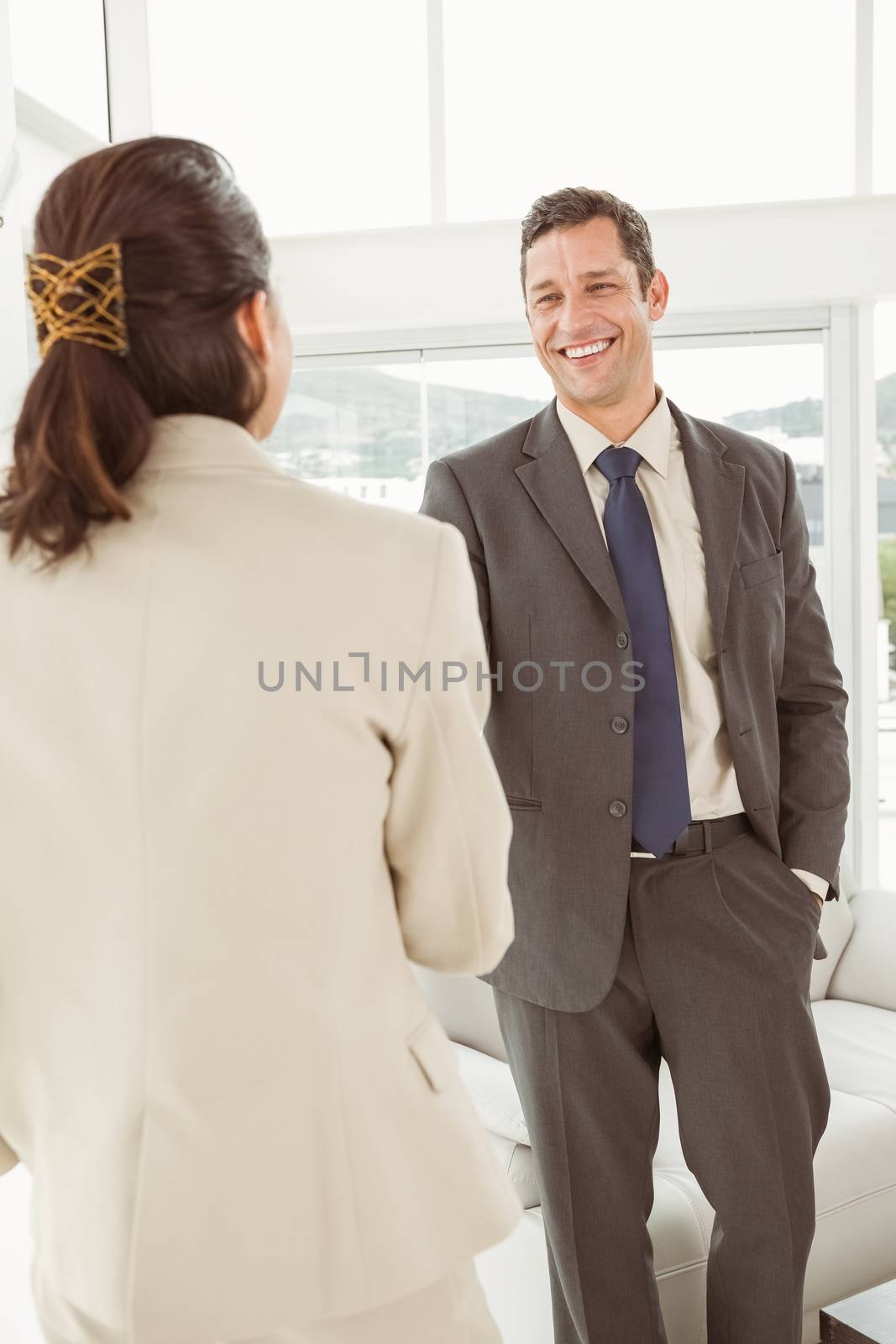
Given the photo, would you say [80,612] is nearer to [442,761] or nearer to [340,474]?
[442,761]

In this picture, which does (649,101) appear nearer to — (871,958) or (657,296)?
(657,296)

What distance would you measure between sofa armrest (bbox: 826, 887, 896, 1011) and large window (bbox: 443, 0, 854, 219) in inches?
81.4

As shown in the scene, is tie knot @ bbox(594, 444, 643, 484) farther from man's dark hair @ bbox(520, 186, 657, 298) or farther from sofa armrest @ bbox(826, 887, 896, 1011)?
sofa armrest @ bbox(826, 887, 896, 1011)

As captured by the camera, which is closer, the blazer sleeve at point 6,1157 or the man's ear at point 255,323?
the man's ear at point 255,323

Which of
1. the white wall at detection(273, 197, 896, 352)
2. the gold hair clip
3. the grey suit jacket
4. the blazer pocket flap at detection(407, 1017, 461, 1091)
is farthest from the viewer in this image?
the white wall at detection(273, 197, 896, 352)

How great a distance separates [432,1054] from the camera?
0.98 meters

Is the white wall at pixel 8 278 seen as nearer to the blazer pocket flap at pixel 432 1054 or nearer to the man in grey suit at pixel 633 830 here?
the man in grey suit at pixel 633 830

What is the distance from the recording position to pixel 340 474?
393 cm

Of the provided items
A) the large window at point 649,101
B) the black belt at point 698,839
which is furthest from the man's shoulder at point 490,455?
the large window at point 649,101

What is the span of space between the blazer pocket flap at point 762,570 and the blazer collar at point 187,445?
1013 mm

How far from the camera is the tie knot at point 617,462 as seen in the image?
1722mm

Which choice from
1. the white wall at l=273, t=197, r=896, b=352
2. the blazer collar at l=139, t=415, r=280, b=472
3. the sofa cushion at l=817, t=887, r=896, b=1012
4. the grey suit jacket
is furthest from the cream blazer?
the white wall at l=273, t=197, r=896, b=352

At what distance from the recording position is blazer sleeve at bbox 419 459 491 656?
174 cm

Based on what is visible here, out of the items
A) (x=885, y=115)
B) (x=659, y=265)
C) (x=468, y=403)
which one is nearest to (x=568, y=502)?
(x=659, y=265)
